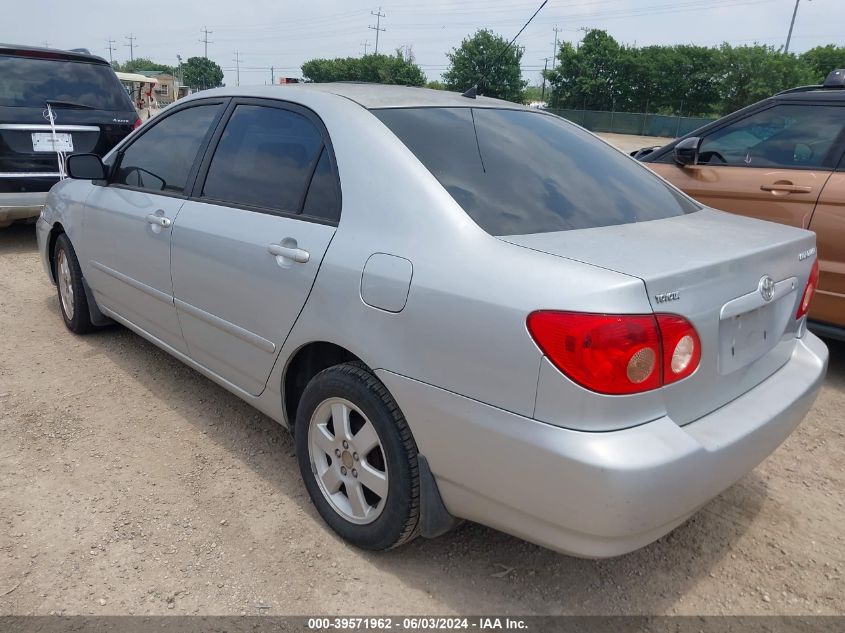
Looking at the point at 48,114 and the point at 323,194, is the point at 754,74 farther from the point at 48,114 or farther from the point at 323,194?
the point at 323,194

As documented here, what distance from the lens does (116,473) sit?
114 inches

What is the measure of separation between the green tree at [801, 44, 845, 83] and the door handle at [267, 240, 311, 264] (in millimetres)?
63705

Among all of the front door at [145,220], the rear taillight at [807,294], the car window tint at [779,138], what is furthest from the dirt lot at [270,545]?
the car window tint at [779,138]

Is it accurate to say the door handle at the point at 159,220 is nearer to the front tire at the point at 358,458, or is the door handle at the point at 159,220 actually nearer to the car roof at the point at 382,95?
the car roof at the point at 382,95

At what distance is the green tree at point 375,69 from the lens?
79.8 m

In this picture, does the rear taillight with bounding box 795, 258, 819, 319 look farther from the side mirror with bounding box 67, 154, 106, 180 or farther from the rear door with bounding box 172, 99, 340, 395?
the side mirror with bounding box 67, 154, 106, 180

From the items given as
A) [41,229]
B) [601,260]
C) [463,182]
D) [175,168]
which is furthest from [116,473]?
[41,229]

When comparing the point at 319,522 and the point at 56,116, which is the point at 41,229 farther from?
the point at 319,522

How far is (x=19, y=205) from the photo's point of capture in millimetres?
6383

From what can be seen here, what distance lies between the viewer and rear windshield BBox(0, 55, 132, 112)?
6414 mm

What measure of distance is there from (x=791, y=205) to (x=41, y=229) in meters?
4.97

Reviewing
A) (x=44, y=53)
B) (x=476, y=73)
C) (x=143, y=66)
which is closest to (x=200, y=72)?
(x=143, y=66)

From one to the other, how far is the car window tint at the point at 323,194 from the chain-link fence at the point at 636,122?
162ft

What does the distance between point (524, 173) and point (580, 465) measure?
1.13m
